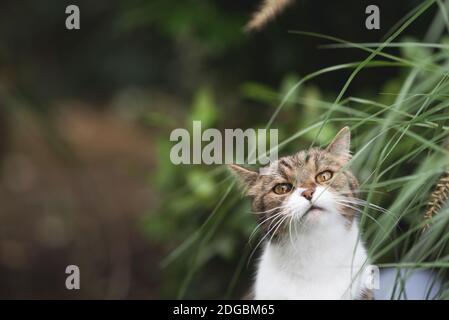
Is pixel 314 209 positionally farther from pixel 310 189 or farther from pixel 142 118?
pixel 142 118

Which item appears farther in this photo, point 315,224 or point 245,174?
point 245,174

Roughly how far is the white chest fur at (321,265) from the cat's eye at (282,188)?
0.08 metres

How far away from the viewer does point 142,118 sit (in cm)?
294

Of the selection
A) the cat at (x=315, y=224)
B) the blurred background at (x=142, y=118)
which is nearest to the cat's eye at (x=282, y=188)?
the cat at (x=315, y=224)

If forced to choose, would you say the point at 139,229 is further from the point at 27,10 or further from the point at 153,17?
the point at 27,10

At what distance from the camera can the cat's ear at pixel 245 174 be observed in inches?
56.9

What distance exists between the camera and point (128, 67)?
4871 mm

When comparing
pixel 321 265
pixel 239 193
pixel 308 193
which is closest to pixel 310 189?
pixel 308 193

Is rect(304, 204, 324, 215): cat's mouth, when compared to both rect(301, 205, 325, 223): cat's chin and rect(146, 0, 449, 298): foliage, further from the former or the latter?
rect(146, 0, 449, 298): foliage

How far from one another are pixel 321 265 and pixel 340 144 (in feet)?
0.72

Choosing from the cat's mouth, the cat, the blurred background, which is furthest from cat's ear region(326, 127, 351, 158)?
the blurred background

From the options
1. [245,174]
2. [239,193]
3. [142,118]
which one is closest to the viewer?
[245,174]

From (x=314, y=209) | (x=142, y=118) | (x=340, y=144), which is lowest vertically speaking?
(x=314, y=209)

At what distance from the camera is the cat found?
133 centimetres
